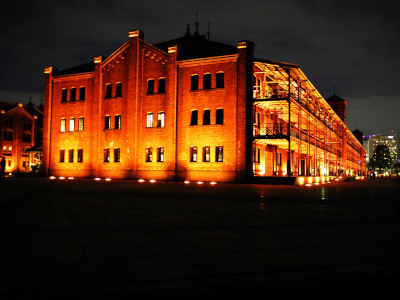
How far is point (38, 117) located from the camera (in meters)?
72.6

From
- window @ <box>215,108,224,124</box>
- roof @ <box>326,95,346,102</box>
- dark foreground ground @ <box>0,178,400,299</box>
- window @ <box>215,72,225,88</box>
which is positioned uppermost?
roof @ <box>326,95,346,102</box>

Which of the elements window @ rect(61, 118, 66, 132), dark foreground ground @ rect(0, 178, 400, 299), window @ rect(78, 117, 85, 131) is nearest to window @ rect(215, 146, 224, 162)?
window @ rect(78, 117, 85, 131)

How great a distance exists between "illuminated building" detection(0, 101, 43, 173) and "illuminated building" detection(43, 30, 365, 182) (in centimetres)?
2844

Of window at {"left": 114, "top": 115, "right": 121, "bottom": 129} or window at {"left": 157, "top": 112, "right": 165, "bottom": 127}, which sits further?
window at {"left": 114, "top": 115, "right": 121, "bottom": 129}

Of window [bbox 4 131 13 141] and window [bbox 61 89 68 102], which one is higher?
window [bbox 61 89 68 102]

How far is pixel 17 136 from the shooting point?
213ft

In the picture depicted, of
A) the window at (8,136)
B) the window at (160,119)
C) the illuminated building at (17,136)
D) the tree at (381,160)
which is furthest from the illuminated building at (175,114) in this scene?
the tree at (381,160)

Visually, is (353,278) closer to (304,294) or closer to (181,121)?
(304,294)

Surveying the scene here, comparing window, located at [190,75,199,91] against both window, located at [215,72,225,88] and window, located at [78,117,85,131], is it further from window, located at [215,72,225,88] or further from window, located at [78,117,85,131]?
window, located at [78,117,85,131]

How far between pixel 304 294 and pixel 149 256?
1988 millimetres

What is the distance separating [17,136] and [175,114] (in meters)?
44.8

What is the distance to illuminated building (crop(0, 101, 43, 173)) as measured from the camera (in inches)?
2483

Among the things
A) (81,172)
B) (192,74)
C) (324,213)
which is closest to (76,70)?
(81,172)

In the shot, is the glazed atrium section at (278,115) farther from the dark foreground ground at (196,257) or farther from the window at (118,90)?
the dark foreground ground at (196,257)
